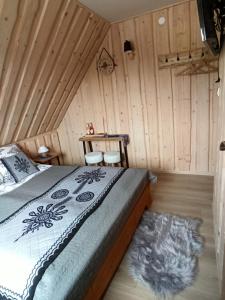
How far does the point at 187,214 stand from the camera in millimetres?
2396

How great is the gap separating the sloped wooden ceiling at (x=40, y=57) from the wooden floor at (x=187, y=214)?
2.14 m

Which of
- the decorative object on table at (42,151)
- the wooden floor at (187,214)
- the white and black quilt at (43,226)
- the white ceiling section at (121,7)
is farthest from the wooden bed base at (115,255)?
the white ceiling section at (121,7)

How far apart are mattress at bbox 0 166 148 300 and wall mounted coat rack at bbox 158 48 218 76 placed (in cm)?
177

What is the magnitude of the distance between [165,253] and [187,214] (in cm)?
68

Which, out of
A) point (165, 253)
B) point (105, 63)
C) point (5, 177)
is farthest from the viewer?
point (105, 63)

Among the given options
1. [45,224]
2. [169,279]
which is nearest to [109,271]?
[169,279]

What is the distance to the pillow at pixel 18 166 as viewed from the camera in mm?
2600

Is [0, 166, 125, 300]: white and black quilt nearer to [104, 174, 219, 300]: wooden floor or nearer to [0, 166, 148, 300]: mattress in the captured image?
[0, 166, 148, 300]: mattress

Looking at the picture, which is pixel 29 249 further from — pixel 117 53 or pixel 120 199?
pixel 117 53

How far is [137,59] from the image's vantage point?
10.7ft

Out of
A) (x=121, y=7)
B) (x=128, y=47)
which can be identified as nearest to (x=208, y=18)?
(x=121, y=7)

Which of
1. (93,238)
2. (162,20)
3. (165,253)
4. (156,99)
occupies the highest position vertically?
(162,20)

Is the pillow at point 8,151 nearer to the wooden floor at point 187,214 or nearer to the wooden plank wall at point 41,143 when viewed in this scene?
the wooden plank wall at point 41,143

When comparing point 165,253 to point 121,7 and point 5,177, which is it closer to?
point 5,177
